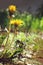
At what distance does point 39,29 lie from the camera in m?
5.06

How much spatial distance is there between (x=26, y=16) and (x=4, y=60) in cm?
276

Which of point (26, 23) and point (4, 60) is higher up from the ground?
point (4, 60)

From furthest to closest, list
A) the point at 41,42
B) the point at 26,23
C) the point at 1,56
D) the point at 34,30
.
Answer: the point at 26,23 < the point at 34,30 < the point at 41,42 < the point at 1,56

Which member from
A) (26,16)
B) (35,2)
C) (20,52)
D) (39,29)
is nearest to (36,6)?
(35,2)

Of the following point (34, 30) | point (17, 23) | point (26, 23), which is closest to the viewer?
point (17, 23)

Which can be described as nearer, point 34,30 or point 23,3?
point 34,30

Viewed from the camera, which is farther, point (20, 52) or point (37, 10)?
point (37, 10)

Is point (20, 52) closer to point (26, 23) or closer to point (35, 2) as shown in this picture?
point (26, 23)

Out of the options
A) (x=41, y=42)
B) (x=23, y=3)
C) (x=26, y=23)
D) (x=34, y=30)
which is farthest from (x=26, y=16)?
(x=41, y=42)

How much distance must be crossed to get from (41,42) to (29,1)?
2785 millimetres

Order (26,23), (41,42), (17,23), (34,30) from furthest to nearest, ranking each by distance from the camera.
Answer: (26,23), (34,30), (41,42), (17,23)

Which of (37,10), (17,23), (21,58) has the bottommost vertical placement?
(37,10)

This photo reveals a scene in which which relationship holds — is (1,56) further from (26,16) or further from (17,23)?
(26,16)

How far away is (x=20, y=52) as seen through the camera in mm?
2916
